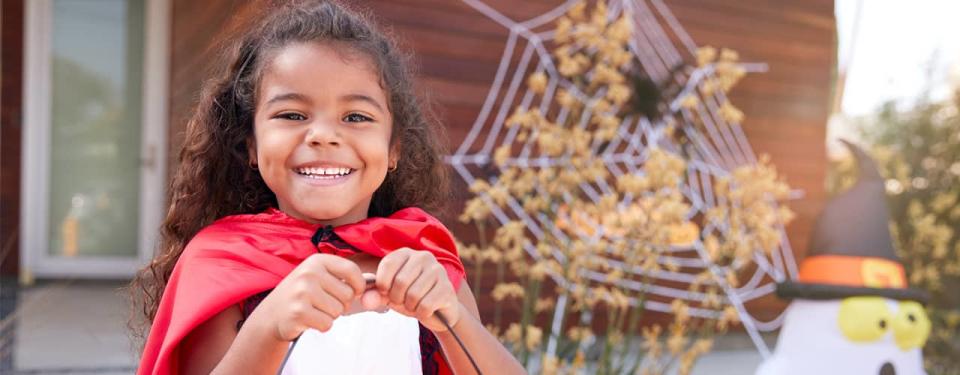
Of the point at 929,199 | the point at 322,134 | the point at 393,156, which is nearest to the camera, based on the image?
the point at 322,134

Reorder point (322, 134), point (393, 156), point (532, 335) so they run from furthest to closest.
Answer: point (532, 335) < point (393, 156) < point (322, 134)

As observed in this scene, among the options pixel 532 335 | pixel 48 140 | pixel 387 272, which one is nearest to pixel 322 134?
pixel 387 272

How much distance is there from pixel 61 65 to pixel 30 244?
1.26m

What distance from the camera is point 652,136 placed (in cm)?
446

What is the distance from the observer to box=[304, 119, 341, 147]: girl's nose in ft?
3.84

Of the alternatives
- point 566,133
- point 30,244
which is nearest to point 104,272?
point 30,244

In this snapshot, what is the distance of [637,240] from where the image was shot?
2.80 m

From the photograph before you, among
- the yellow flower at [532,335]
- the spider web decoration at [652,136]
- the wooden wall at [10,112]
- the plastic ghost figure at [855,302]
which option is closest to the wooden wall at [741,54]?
the spider web decoration at [652,136]

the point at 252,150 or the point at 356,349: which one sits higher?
the point at 252,150

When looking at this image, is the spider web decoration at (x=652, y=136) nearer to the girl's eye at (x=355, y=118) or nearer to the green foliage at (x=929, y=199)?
the green foliage at (x=929, y=199)

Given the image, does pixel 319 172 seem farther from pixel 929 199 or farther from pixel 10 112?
pixel 929 199

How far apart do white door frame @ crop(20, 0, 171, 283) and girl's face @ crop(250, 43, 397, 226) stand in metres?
4.72

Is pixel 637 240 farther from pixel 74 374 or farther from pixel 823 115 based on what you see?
pixel 823 115

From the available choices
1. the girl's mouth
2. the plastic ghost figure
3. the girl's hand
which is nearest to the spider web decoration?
the plastic ghost figure
